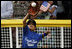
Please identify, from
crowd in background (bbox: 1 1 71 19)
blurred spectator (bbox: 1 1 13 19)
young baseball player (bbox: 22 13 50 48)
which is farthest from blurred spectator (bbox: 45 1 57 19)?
blurred spectator (bbox: 1 1 13 19)

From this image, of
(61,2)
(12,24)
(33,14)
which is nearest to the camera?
(33,14)

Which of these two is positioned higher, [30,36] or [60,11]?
[60,11]

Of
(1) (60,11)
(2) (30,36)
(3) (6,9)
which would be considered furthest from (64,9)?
(3) (6,9)

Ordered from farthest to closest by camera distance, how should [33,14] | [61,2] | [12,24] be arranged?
1. [61,2]
2. [12,24]
3. [33,14]

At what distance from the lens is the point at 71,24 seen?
3.65 metres

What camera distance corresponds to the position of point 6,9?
3.85 metres

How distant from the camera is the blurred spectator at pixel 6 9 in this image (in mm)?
3781

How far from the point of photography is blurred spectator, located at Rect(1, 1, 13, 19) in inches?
149

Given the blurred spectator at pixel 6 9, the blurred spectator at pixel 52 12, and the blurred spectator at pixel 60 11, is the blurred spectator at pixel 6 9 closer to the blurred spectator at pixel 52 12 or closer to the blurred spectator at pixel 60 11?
the blurred spectator at pixel 52 12

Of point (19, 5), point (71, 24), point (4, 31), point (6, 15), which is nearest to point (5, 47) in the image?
point (4, 31)

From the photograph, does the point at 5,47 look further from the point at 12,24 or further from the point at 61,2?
the point at 61,2

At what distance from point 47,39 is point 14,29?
0.71m

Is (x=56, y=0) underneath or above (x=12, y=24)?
above

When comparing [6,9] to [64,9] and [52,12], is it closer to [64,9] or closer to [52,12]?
[52,12]
